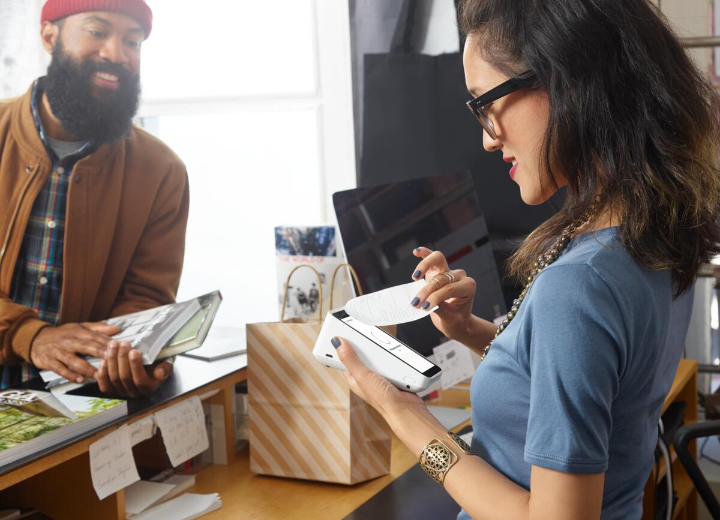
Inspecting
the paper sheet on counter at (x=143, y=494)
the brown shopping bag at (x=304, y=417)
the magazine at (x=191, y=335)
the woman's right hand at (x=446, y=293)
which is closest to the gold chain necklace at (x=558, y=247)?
the woman's right hand at (x=446, y=293)

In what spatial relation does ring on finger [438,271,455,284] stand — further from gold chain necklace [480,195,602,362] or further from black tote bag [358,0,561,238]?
black tote bag [358,0,561,238]

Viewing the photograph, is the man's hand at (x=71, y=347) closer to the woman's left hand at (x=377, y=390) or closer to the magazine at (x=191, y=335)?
the magazine at (x=191, y=335)

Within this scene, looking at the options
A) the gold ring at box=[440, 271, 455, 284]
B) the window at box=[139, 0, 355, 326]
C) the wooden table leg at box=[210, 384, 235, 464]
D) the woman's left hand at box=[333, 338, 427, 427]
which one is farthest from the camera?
the window at box=[139, 0, 355, 326]

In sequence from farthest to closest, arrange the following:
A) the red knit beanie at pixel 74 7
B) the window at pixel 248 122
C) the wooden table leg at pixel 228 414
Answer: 1. the window at pixel 248 122
2. the red knit beanie at pixel 74 7
3. the wooden table leg at pixel 228 414

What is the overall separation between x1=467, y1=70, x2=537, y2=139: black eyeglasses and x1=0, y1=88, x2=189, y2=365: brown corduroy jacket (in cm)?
111

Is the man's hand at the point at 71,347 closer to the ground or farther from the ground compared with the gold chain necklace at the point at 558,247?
closer to the ground

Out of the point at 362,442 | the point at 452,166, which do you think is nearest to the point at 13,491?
the point at 362,442

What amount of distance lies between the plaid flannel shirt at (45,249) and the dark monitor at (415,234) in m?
0.64

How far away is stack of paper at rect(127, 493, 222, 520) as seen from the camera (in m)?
1.38

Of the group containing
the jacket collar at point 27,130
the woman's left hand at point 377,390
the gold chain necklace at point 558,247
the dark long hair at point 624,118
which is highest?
the jacket collar at point 27,130

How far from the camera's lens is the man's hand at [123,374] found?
1.46 metres

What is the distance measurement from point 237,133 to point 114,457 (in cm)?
163

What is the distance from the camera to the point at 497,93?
936 millimetres

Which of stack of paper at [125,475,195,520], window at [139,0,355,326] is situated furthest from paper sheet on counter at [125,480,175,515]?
window at [139,0,355,326]
